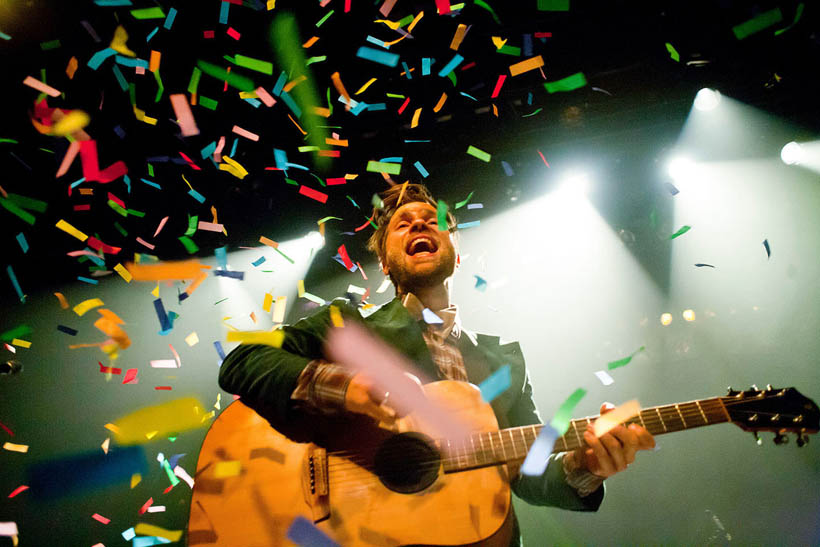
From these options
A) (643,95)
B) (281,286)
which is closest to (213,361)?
(281,286)

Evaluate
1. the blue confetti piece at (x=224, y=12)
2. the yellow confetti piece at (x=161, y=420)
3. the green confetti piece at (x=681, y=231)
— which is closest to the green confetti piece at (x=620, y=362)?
the green confetti piece at (x=681, y=231)

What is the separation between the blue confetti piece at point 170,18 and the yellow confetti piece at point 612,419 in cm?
352

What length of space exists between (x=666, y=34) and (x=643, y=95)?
1.81 ft

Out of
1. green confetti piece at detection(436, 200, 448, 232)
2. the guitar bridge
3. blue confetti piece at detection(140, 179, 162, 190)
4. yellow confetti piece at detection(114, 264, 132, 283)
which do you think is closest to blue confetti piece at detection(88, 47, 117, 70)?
blue confetti piece at detection(140, 179, 162, 190)

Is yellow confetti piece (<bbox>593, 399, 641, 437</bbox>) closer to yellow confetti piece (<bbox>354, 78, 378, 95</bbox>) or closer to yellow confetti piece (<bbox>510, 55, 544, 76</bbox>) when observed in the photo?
yellow confetti piece (<bbox>510, 55, 544, 76</bbox>)

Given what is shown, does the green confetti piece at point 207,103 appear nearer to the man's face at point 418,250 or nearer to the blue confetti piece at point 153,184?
the blue confetti piece at point 153,184

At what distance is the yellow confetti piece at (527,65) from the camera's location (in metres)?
3.02

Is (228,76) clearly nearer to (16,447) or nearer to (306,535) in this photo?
(306,535)

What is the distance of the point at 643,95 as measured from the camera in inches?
132

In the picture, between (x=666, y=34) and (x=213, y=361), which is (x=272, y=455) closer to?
(x=213, y=361)

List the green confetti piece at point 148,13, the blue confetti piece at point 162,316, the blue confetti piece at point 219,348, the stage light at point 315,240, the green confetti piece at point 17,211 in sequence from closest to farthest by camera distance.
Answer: the green confetti piece at point 148,13, the green confetti piece at point 17,211, the blue confetti piece at point 162,316, the blue confetti piece at point 219,348, the stage light at point 315,240

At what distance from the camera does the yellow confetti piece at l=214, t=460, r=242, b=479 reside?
57.1 inches

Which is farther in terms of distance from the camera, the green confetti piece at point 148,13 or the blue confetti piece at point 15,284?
the blue confetti piece at point 15,284

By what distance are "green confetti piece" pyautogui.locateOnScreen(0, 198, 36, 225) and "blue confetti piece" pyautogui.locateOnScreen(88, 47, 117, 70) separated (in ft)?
5.60
